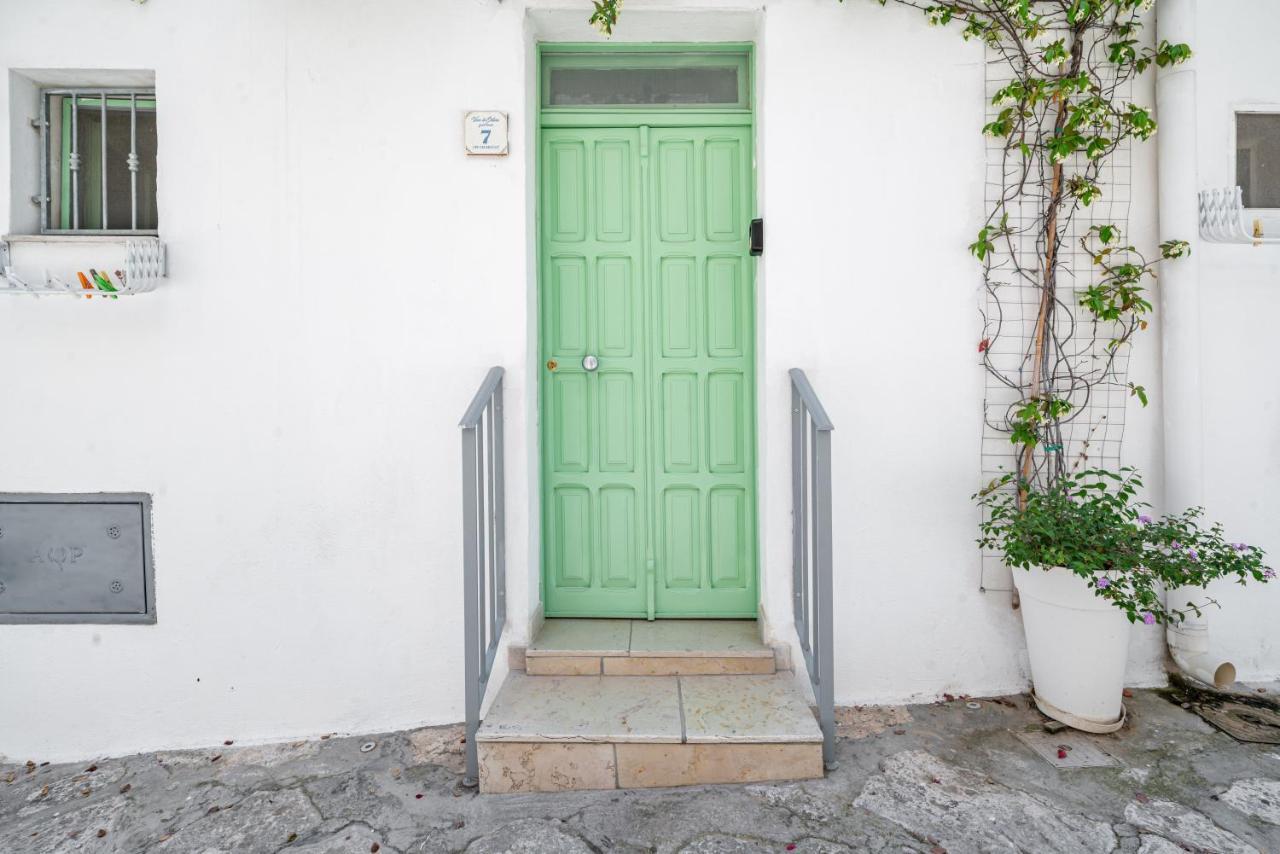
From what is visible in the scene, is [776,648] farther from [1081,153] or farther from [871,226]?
[1081,153]

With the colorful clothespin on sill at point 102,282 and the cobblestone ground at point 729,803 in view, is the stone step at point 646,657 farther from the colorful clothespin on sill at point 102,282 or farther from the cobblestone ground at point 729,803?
the colorful clothespin on sill at point 102,282

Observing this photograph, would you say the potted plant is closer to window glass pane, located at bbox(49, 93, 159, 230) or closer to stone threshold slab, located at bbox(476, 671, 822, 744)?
stone threshold slab, located at bbox(476, 671, 822, 744)

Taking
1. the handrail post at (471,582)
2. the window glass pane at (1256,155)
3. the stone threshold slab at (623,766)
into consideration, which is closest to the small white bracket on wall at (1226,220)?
the window glass pane at (1256,155)

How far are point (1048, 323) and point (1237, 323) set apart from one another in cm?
74

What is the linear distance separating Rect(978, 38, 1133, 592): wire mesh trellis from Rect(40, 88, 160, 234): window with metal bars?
128 inches

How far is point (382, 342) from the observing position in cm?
277

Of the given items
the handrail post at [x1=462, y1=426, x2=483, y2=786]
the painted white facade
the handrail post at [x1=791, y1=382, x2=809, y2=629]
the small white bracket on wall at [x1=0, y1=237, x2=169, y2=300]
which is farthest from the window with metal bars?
the handrail post at [x1=791, y1=382, x2=809, y2=629]

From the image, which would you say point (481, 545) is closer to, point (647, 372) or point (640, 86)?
point (647, 372)

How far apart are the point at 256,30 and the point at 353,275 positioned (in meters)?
0.97

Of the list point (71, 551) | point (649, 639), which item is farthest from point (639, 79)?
point (71, 551)

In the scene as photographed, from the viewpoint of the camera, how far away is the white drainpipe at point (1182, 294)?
273 centimetres

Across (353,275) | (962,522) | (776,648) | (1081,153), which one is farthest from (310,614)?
(1081,153)

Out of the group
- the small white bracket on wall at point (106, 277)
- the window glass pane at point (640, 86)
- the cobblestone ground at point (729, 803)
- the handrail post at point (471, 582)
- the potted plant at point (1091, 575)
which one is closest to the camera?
the cobblestone ground at point (729, 803)

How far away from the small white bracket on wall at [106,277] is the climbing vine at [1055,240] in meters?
1.87
